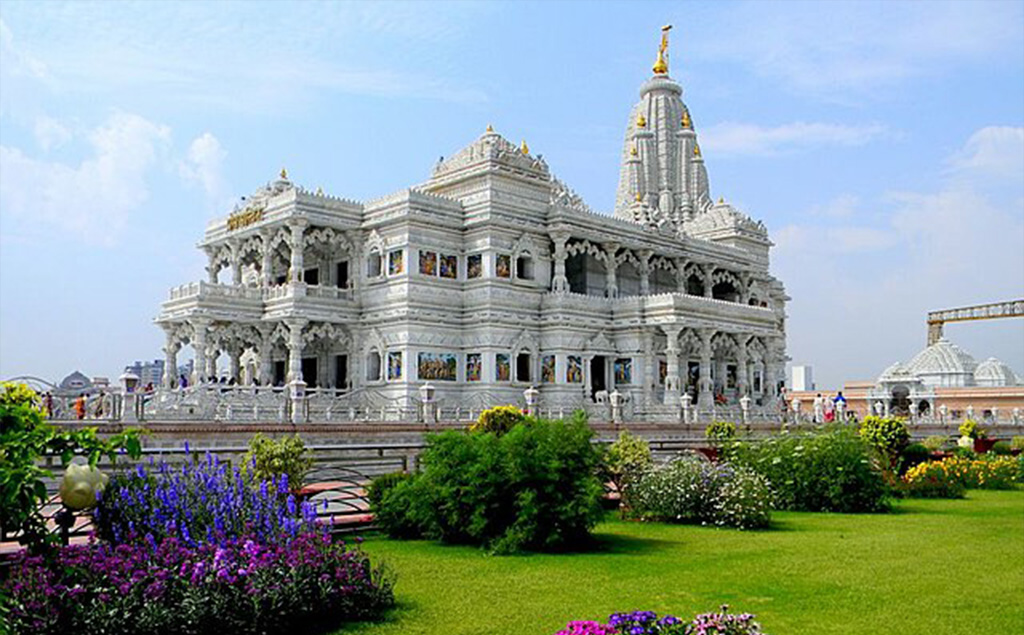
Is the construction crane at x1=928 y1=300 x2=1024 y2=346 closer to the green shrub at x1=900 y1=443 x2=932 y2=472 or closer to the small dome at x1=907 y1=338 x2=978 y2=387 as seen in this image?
the small dome at x1=907 y1=338 x2=978 y2=387

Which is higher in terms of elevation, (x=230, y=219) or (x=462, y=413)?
(x=230, y=219)

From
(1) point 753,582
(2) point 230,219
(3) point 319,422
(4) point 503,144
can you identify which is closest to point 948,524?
(1) point 753,582

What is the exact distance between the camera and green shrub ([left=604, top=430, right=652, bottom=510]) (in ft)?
53.1

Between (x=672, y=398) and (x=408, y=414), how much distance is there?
53.9ft

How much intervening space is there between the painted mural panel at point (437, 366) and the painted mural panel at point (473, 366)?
616 millimetres

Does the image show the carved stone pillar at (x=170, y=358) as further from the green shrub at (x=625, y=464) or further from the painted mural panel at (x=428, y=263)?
the green shrub at (x=625, y=464)

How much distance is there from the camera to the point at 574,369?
42.8 metres

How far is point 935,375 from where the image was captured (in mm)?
74562

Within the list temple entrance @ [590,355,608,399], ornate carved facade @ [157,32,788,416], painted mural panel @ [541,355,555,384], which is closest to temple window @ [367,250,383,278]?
ornate carved facade @ [157,32,788,416]

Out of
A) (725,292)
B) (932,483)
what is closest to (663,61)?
(725,292)

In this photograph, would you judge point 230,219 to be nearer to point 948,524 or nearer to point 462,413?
point 462,413

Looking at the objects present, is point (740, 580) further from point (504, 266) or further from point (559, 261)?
point (559, 261)

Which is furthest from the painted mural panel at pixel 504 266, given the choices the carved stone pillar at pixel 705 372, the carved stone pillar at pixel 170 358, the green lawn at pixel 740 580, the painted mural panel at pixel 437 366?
the green lawn at pixel 740 580

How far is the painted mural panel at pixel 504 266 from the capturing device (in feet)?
138
